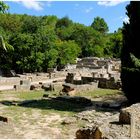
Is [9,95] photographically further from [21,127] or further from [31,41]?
[31,41]

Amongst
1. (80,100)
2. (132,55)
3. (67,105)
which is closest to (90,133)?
(132,55)

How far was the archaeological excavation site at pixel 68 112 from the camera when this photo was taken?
46.2 ft

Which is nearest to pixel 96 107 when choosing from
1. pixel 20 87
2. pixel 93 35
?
pixel 20 87

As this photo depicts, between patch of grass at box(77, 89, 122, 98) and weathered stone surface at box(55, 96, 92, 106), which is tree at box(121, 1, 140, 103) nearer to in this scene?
weathered stone surface at box(55, 96, 92, 106)

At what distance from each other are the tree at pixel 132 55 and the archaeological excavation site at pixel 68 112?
46.5 inches

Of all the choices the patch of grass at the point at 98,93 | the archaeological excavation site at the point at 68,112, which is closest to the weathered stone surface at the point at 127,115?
the archaeological excavation site at the point at 68,112

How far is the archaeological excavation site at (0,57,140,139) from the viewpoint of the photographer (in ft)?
46.2

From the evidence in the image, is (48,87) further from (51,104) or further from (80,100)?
(51,104)

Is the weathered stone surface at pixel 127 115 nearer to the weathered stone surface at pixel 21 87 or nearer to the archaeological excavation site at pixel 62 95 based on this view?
the archaeological excavation site at pixel 62 95

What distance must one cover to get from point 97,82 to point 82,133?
74.0ft

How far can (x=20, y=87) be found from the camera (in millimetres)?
33125

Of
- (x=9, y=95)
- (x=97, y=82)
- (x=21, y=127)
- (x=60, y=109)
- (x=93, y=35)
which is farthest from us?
(x=93, y=35)

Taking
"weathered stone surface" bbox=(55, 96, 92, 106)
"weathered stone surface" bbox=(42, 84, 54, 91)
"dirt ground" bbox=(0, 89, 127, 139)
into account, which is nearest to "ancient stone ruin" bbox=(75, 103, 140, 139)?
"dirt ground" bbox=(0, 89, 127, 139)

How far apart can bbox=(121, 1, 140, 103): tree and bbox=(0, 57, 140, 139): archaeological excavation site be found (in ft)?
3.88
